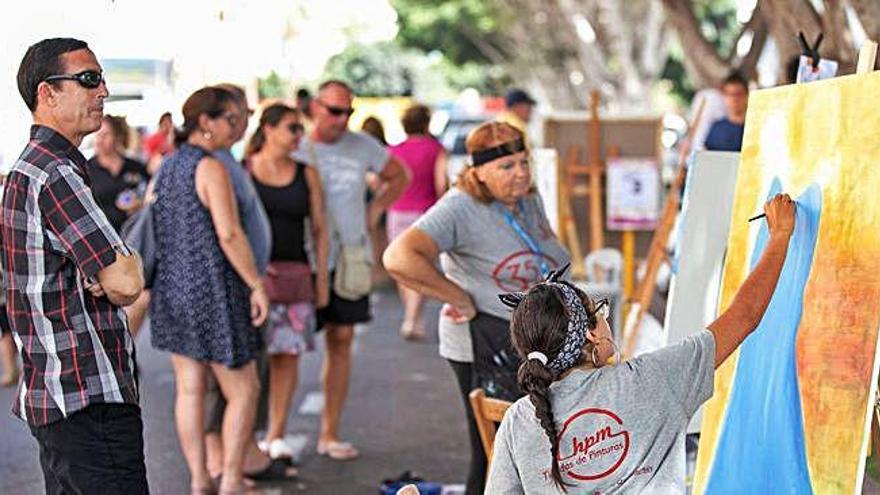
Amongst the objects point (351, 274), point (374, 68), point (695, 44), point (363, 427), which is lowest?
point (363, 427)

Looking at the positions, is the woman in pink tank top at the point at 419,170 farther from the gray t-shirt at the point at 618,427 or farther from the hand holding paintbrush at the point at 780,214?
the gray t-shirt at the point at 618,427

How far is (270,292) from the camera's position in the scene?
7.96 m

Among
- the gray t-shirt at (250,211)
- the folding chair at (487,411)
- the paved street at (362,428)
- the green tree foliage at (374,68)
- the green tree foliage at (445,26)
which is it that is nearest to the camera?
the folding chair at (487,411)

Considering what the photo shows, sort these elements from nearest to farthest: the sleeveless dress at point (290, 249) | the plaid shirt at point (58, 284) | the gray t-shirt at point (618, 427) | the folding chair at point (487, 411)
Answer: the gray t-shirt at point (618, 427)
the plaid shirt at point (58, 284)
the folding chair at point (487, 411)
the sleeveless dress at point (290, 249)

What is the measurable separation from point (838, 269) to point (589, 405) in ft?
2.81

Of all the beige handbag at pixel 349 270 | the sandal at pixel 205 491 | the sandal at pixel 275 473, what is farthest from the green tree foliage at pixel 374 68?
the sandal at pixel 205 491

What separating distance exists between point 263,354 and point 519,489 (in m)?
4.38

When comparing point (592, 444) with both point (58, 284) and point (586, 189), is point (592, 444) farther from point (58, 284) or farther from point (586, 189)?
point (586, 189)

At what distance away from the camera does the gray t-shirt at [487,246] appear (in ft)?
19.3

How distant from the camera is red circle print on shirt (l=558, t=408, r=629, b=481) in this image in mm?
3773

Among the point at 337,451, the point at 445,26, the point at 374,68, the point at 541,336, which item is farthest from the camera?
the point at 374,68

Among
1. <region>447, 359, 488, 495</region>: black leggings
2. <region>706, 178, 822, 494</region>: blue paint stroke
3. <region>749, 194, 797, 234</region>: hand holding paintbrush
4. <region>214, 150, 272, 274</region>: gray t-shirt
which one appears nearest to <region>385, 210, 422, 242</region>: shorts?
<region>214, 150, 272, 274</region>: gray t-shirt

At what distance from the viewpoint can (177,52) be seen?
31.6 feet

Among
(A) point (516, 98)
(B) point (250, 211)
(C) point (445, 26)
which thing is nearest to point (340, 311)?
(B) point (250, 211)
